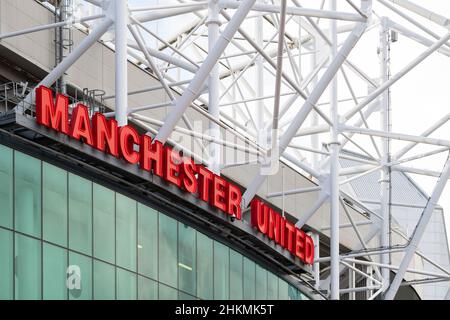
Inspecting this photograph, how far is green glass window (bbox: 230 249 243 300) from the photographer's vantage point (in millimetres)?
50844

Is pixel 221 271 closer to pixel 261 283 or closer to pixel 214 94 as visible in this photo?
pixel 261 283

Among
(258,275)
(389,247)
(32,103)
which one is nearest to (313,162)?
(389,247)

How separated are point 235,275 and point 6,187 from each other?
13576 mm

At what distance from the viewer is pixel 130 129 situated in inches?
1753

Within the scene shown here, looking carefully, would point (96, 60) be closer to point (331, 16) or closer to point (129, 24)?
point (129, 24)

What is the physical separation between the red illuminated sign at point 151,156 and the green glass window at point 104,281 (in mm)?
3349

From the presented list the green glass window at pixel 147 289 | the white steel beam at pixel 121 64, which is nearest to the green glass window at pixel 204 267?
the green glass window at pixel 147 289

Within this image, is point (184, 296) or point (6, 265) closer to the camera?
point (6, 265)

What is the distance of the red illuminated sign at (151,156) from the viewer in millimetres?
41594

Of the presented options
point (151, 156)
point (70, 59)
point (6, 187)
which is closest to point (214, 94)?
point (151, 156)

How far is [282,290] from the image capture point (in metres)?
55.3

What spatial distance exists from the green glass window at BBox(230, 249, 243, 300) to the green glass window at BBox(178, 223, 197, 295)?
2.99 metres

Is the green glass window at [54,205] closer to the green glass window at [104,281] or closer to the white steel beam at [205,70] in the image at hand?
the green glass window at [104,281]

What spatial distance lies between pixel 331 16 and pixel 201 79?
22.8ft
